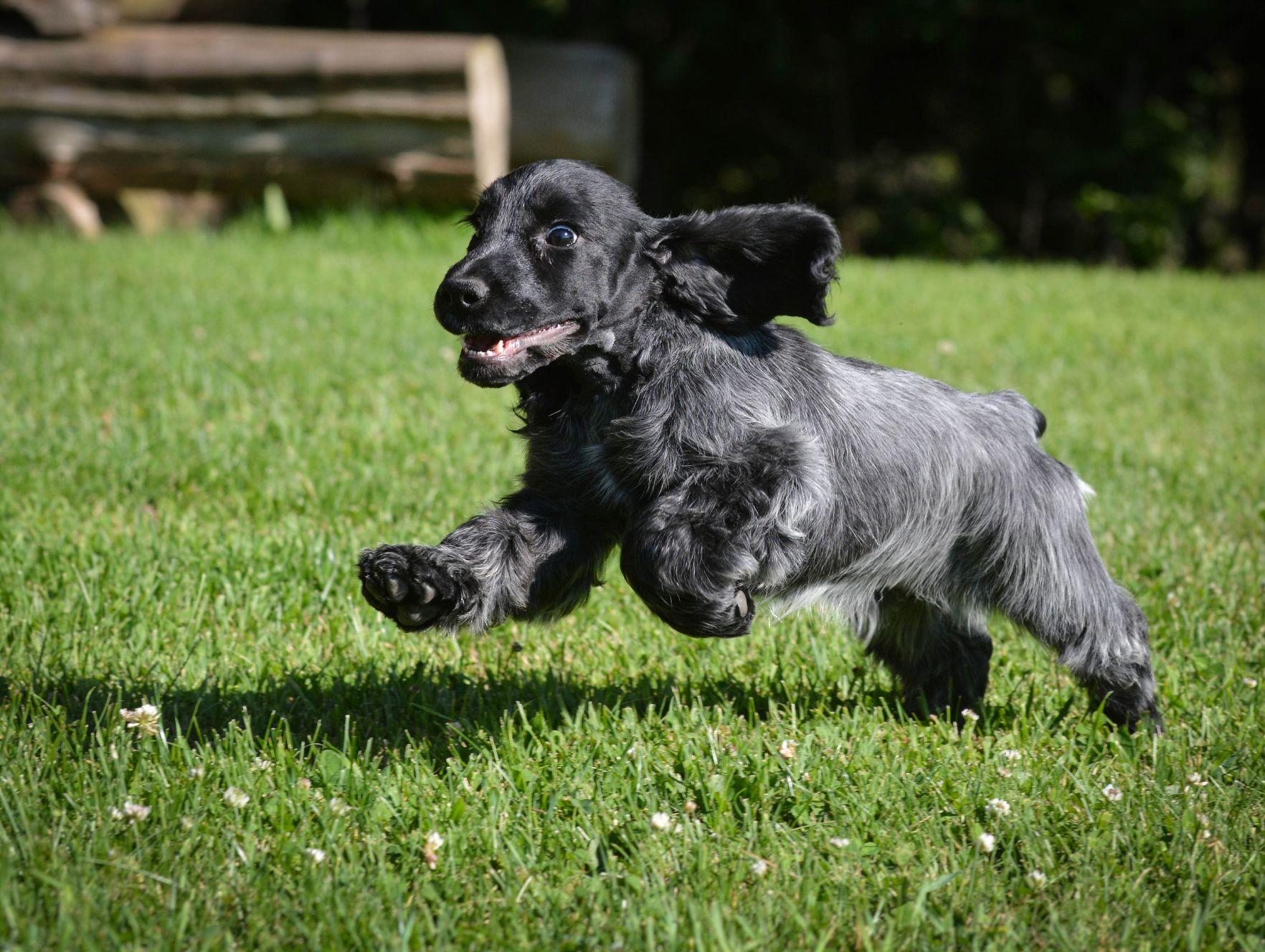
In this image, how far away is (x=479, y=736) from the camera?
123 inches

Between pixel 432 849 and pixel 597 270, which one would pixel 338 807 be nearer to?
pixel 432 849

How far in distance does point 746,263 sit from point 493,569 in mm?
936

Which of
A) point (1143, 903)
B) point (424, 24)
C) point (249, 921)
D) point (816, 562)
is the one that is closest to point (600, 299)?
point (816, 562)

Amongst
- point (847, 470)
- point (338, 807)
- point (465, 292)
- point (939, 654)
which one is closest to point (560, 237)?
point (465, 292)

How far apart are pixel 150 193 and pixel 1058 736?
9590 mm

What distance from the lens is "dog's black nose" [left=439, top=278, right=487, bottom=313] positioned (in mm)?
2746

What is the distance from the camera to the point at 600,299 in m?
2.89

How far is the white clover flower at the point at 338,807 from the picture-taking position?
8.81ft

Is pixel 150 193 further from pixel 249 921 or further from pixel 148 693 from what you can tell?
pixel 249 921

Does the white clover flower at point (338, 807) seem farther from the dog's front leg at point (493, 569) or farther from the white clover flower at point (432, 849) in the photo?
the dog's front leg at point (493, 569)

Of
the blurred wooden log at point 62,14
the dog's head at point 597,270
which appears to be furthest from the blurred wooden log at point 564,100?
the dog's head at point 597,270

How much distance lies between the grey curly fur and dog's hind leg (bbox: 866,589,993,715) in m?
0.18

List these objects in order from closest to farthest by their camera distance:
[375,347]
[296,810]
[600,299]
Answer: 1. [296,810]
2. [600,299]
3. [375,347]

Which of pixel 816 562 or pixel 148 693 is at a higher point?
pixel 816 562
